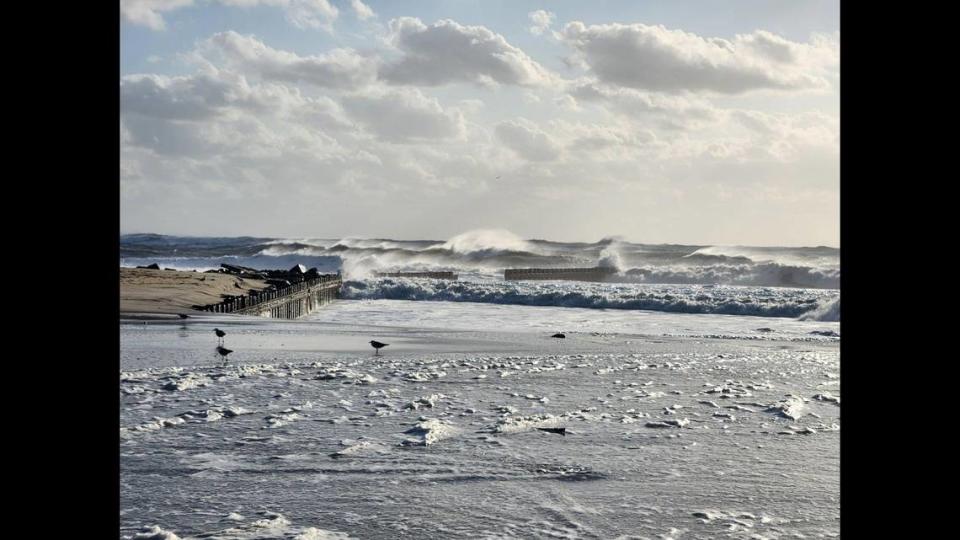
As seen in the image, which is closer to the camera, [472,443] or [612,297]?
[472,443]

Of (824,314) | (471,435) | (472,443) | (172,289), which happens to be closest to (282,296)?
(172,289)

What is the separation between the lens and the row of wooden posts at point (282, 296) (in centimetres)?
1800

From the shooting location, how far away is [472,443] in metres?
5.70

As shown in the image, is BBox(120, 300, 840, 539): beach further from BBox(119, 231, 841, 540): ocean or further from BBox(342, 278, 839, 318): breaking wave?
BBox(342, 278, 839, 318): breaking wave

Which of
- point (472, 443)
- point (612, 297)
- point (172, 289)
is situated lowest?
point (472, 443)

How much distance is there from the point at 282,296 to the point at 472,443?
58.1 ft

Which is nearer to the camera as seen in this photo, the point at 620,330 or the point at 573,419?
the point at 573,419

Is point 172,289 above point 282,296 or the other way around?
above

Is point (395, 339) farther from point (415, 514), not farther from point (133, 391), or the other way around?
point (415, 514)

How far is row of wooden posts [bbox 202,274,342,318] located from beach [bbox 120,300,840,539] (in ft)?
21.6

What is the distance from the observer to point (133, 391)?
7312mm

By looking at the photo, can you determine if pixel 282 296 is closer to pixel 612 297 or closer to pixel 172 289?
pixel 172 289

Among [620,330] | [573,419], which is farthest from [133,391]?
[620,330]
